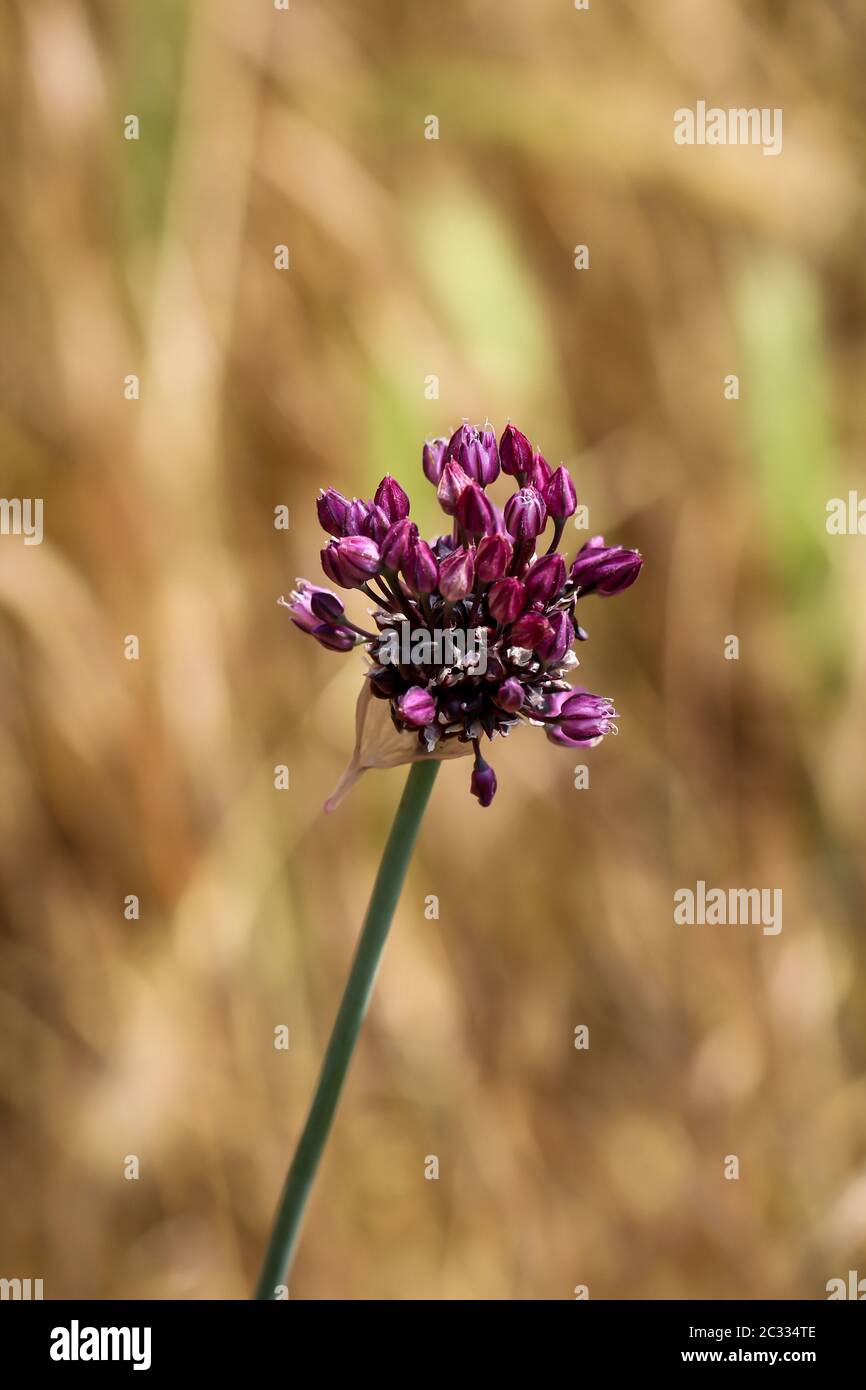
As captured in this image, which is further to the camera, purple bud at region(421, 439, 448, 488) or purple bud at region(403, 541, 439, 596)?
purple bud at region(421, 439, 448, 488)

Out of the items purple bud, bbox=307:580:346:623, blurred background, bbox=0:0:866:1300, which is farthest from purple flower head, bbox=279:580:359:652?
blurred background, bbox=0:0:866:1300

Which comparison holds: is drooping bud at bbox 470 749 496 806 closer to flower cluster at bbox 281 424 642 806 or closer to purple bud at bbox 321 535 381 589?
flower cluster at bbox 281 424 642 806

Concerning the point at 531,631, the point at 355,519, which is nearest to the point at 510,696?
the point at 531,631

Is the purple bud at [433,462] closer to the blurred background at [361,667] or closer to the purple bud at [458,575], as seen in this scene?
the purple bud at [458,575]

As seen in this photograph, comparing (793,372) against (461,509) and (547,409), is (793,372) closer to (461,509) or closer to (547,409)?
(547,409)

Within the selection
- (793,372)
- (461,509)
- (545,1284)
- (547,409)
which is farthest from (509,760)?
(461,509)

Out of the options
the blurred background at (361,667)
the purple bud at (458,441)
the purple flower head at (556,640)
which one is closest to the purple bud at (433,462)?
the purple bud at (458,441)
